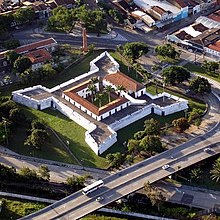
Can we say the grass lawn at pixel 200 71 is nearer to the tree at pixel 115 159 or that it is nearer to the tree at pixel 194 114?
the tree at pixel 194 114

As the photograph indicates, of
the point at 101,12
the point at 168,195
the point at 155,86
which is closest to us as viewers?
the point at 168,195

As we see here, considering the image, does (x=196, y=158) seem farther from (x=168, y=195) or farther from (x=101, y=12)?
(x=101, y=12)

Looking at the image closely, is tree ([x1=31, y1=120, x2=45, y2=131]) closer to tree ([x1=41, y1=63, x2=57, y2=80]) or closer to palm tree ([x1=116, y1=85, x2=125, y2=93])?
palm tree ([x1=116, y1=85, x2=125, y2=93])

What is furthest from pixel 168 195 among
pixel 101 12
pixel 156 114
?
pixel 101 12

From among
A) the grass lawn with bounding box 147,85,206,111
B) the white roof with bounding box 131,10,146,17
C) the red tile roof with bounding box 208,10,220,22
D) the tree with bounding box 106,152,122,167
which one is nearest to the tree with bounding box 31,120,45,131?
the tree with bounding box 106,152,122,167

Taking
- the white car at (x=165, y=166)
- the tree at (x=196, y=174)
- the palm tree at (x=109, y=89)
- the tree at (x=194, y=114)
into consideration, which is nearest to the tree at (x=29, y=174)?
the white car at (x=165, y=166)
